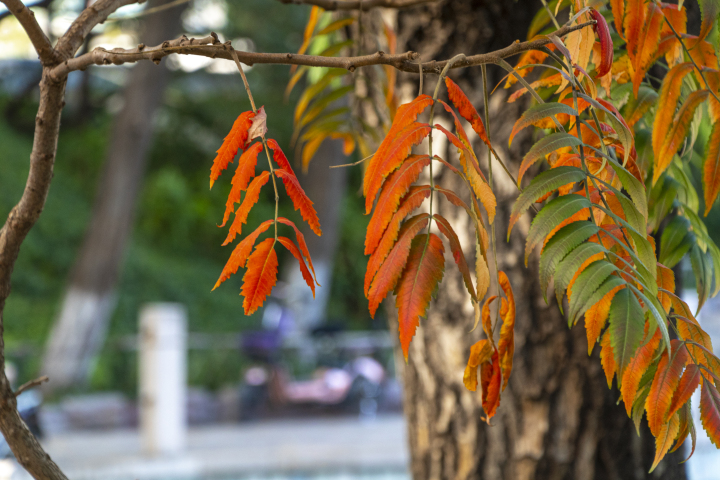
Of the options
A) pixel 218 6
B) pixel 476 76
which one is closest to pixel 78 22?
pixel 476 76

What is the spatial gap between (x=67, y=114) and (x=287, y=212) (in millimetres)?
4192

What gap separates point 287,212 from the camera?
1073cm

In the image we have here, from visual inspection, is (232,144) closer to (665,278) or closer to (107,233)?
(665,278)

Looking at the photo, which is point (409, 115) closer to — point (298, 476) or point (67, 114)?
point (298, 476)

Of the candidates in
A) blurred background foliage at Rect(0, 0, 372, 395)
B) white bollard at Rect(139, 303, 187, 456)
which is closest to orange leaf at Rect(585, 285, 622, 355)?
white bollard at Rect(139, 303, 187, 456)

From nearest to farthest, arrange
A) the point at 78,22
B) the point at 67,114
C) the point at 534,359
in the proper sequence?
the point at 78,22, the point at 534,359, the point at 67,114

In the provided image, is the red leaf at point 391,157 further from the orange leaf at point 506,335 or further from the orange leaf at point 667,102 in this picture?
the orange leaf at point 667,102

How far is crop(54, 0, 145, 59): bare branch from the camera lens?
2.19 ft

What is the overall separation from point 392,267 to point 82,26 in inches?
16.8

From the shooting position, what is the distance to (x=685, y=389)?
56 centimetres

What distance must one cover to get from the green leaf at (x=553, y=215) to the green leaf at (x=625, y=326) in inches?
2.8

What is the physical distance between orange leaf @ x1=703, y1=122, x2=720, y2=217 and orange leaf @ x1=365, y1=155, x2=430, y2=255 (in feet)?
1.01

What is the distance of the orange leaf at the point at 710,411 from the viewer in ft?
1.79

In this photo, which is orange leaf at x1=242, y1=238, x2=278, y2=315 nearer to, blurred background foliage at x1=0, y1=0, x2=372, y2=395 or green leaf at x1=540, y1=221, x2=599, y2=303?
green leaf at x1=540, y1=221, x2=599, y2=303
